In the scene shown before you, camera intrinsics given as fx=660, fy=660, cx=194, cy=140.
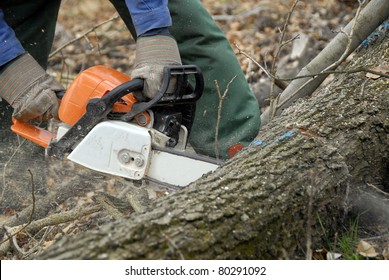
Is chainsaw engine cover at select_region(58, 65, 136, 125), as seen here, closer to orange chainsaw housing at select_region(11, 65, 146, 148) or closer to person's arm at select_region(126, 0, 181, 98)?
orange chainsaw housing at select_region(11, 65, 146, 148)

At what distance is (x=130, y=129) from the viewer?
2848 mm

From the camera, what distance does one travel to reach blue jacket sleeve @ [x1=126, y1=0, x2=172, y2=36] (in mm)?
3004

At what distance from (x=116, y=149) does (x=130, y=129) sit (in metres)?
0.12

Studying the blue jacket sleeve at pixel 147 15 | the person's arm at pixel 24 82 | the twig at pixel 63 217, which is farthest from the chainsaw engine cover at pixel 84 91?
the twig at pixel 63 217

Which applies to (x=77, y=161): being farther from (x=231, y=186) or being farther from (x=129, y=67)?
(x=129, y=67)

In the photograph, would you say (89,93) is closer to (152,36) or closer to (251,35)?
(152,36)

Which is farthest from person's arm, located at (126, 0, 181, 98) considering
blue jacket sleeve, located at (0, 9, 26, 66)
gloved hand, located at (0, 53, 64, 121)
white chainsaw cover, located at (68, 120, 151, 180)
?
blue jacket sleeve, located at (0, 9, 26, 66)

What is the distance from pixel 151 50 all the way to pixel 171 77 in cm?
18

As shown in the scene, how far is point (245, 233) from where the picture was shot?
2.11 metres

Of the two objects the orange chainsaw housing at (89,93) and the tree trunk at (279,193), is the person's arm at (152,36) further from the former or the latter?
the tree trunk at (279,193)

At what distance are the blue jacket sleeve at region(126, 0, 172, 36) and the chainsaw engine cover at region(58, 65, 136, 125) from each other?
0.26 metres

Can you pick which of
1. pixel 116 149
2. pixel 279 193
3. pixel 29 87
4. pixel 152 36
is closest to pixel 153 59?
pixel 152 36

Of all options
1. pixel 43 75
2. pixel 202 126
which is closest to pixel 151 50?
pixel 43 75

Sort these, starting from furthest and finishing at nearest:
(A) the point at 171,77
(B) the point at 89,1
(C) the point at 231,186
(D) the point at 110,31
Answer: (B) the point at 89,1, (D) the point at 110,31, (A) the point at 171,77, (C) the point at 231,186
